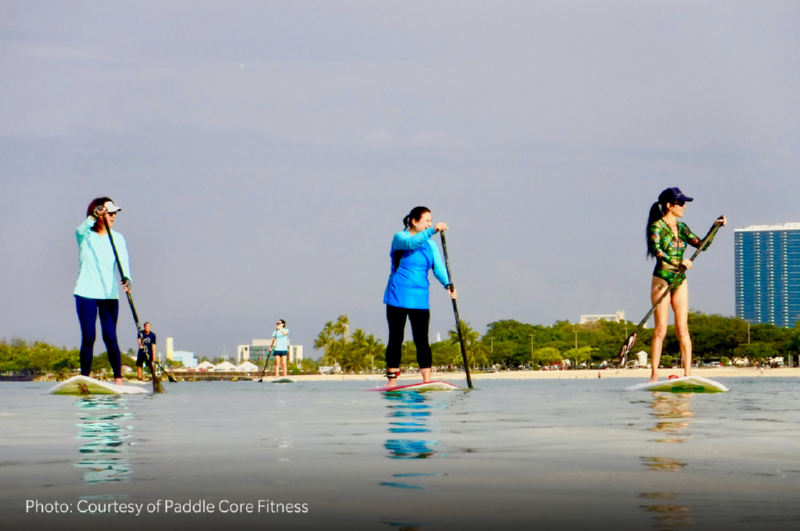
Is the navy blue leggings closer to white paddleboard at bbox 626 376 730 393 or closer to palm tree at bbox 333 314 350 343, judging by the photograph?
white paddleboard at bbox 626 376 730 393

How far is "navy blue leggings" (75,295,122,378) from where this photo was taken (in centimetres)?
1135

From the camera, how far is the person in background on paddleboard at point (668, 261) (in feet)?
37.2

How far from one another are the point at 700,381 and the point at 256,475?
8.46m

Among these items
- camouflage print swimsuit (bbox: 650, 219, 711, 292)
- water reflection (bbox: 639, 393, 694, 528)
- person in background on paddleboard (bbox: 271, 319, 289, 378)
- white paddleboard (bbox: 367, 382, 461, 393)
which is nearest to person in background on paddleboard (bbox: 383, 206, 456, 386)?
white paddleboard (bbox: 367, 382, 461, 393)

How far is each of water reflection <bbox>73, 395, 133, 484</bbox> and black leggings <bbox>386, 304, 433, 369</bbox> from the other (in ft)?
15.3

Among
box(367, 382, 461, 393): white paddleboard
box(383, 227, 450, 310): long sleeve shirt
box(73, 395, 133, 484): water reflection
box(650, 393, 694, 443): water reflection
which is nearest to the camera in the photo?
box(73, 395, 133, 484): water reflection

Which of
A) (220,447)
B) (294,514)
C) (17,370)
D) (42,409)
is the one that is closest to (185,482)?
(294,514)

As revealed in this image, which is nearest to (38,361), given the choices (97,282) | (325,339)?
(325,339)

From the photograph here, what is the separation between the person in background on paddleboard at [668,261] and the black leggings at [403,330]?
117 inches

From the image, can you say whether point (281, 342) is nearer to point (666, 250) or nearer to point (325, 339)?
point (666, 250)

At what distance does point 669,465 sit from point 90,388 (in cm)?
920

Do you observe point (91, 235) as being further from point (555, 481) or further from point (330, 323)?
point (330, 323)

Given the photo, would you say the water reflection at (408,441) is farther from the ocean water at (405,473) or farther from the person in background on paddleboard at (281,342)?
the person in background on paddleboard at (281,342)

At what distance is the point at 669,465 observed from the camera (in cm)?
360
